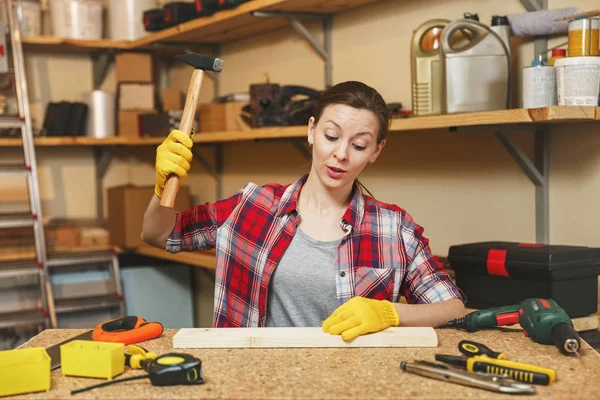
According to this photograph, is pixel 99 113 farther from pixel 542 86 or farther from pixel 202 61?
pixel 542 86

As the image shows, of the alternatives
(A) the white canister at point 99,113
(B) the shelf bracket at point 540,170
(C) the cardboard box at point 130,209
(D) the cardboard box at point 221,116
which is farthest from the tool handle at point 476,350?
(A) the white canister at point 99,113

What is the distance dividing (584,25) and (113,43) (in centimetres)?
271

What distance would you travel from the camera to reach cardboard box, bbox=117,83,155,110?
4.11 metres

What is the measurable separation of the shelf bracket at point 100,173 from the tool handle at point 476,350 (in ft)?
11.1

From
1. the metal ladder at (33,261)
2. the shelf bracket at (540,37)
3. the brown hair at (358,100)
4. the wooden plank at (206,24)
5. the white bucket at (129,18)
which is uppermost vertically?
the white bucket at (129,18)

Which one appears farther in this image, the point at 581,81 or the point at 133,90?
the point at 133,90

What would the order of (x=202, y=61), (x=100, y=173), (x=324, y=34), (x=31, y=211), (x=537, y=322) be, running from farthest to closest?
(x=100, y=173)
(x=31, y=211)
(x=324, y=34)
(x=202, y=61)
(x=537, y=322)

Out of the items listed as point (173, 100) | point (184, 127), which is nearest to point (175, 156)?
point (184, 127)

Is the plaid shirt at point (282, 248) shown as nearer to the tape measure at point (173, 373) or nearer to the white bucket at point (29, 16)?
the tape measure at point (173, 373)

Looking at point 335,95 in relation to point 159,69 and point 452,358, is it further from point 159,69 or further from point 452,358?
point 159,69

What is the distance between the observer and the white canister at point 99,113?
406cm

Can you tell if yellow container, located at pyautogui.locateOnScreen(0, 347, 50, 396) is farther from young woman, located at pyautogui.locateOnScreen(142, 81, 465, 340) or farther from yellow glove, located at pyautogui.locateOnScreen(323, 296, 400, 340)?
young woman, located at pyautogui.locateOnScreen(142, 81, 465, 340)

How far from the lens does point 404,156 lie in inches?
116

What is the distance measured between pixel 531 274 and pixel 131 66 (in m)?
2.75
